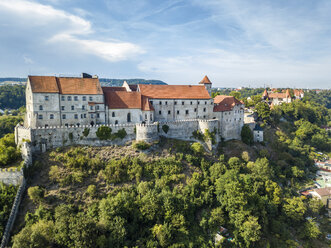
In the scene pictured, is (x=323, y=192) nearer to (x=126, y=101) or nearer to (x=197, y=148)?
(x=197, y=148)

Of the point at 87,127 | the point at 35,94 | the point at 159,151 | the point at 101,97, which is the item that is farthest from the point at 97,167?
the point at 35,94

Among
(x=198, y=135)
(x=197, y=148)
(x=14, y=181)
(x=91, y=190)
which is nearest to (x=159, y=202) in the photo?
(x=91, y=190)

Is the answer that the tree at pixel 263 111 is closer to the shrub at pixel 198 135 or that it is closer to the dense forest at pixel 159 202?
the dense forest at pixel 159 202

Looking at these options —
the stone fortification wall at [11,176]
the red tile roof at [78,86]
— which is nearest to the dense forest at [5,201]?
the stone fortification wall at [11,176]

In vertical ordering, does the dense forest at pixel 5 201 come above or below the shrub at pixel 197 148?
below

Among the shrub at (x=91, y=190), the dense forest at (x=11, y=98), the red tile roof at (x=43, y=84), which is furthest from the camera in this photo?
the dense forest at (x=11, y=98)

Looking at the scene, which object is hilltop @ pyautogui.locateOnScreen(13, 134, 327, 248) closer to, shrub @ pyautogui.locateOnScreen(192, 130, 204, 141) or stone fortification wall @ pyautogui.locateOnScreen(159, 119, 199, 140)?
stone fortification wall @ pyautogui.locateOnScreen(159, 119, 199, 140)

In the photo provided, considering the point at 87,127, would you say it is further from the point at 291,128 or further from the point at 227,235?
the point at 291,128
